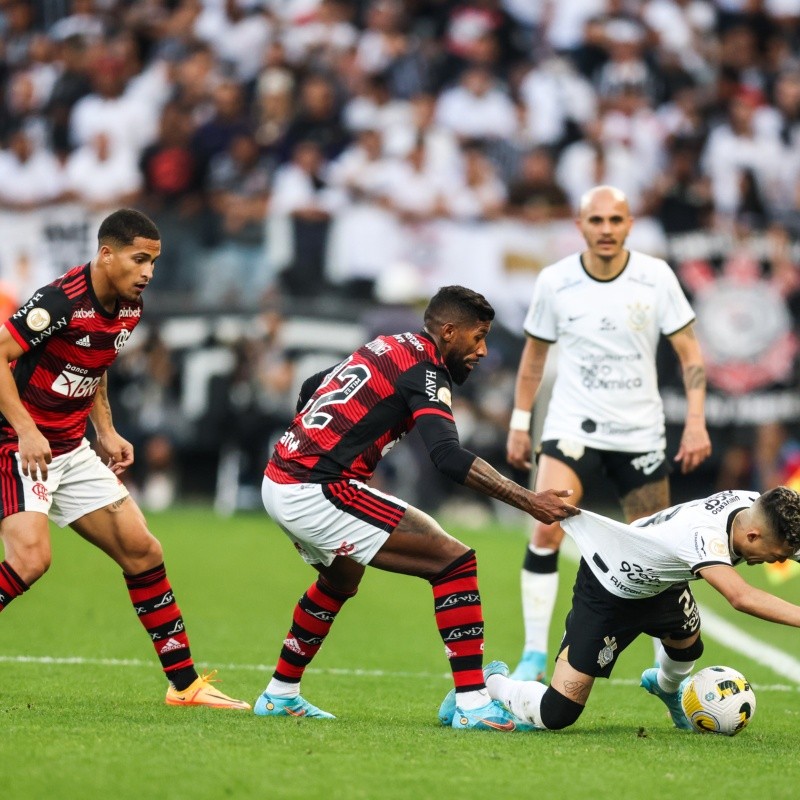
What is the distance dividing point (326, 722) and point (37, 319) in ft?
7.30

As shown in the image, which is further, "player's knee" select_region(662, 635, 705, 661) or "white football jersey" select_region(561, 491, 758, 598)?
"player's knee" select_region(662, 635, 705, 661)

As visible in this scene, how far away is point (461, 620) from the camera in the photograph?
6422mm

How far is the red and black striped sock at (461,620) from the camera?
6.42 meters

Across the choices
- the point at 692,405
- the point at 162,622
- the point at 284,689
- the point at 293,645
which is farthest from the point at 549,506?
the point at 692,405

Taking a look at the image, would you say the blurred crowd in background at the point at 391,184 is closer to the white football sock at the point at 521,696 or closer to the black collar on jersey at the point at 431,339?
the white football sock at the point at 521,696

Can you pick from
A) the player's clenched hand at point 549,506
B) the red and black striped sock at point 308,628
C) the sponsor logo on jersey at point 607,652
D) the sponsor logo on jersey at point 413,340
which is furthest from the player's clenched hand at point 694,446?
the red and black striped sock at point 308,628

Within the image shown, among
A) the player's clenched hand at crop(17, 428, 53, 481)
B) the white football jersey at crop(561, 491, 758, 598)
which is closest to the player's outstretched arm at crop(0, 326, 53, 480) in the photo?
the player's clenched hand at crop(17, 428, 53, 481)

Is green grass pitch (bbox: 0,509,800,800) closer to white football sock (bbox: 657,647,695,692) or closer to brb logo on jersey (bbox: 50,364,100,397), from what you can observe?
white football sock (bbox: 657,647,695,692)

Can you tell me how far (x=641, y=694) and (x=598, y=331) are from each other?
6.86 ft

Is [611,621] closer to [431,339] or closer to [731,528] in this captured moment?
[731,528]

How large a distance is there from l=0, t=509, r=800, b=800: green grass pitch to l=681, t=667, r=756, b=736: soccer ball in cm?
15

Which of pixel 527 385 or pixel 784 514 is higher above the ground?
pixel 784 514

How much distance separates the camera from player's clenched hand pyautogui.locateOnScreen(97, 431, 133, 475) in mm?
7340

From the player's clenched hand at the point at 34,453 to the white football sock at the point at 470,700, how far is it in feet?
6.88
